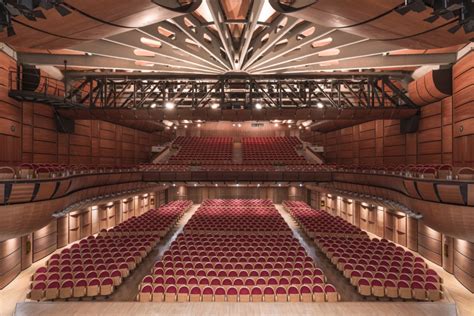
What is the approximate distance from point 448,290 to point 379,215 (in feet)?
21.2

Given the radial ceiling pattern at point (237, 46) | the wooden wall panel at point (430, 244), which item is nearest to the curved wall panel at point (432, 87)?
the radial ceiling pattern at point (237, 46)

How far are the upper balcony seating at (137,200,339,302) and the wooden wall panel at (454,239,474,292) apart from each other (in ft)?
16.5

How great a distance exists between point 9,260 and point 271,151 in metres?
21.0

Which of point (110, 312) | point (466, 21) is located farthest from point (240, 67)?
point (110, 312)

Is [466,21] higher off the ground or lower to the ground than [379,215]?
higher

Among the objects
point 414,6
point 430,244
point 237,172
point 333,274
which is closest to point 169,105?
point 237,172

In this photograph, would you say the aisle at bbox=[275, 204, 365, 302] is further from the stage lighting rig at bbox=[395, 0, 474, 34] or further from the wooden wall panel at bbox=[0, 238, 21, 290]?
the wooden wall panel at bbox=[0, 238, 21, 290]

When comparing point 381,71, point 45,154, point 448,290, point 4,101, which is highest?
Result: point 381,71

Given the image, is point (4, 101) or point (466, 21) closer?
point (466, 21)

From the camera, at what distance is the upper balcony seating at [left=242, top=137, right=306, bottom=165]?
988 inches

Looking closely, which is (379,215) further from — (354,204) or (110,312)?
(110,312)

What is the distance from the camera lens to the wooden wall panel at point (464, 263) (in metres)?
9.37

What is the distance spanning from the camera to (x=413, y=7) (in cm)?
439

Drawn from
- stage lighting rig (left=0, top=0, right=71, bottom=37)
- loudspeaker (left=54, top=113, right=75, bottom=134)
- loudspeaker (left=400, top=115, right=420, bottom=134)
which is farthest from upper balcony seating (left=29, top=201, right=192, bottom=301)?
loudspeaker (left=400, top=115, right=420, bottom=134)
